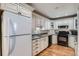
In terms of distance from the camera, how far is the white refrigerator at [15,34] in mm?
1039

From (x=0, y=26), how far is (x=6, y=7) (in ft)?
1.03

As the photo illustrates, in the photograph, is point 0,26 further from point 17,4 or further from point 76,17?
point 76,17

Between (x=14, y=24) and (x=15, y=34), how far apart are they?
18 centimetres

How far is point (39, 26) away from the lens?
1377 mm

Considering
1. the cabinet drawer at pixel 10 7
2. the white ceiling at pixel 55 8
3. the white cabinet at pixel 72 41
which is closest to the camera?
the cabinet drawer at pixel 10 7

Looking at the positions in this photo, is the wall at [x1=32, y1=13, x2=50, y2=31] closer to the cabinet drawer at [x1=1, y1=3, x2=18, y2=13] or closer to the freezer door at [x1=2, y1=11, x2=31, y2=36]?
the freezer door at [x1=2, y1=11, x2=31, y2=36]

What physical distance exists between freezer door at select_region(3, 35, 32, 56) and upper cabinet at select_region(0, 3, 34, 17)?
468mm

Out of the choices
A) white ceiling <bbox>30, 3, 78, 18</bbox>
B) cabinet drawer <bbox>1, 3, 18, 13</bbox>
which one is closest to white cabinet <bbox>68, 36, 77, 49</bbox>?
white ceiling <bbox>30, 3, 78, 18</bbox>

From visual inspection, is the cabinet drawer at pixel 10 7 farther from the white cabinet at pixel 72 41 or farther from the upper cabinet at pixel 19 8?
the white cabinet at pixel 72 41

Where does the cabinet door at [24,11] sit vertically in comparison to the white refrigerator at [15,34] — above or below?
above

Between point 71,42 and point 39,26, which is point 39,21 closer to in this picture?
point 39,26

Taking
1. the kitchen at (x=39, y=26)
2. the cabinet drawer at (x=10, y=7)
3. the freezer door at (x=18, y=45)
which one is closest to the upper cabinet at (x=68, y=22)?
the kitchen at (x=39, y=26)

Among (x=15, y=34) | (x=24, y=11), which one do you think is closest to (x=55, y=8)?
(x=24, y=11)

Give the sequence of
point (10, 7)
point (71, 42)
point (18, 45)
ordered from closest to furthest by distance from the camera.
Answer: point (10, 7), point (18, 45), point (71, 42)
